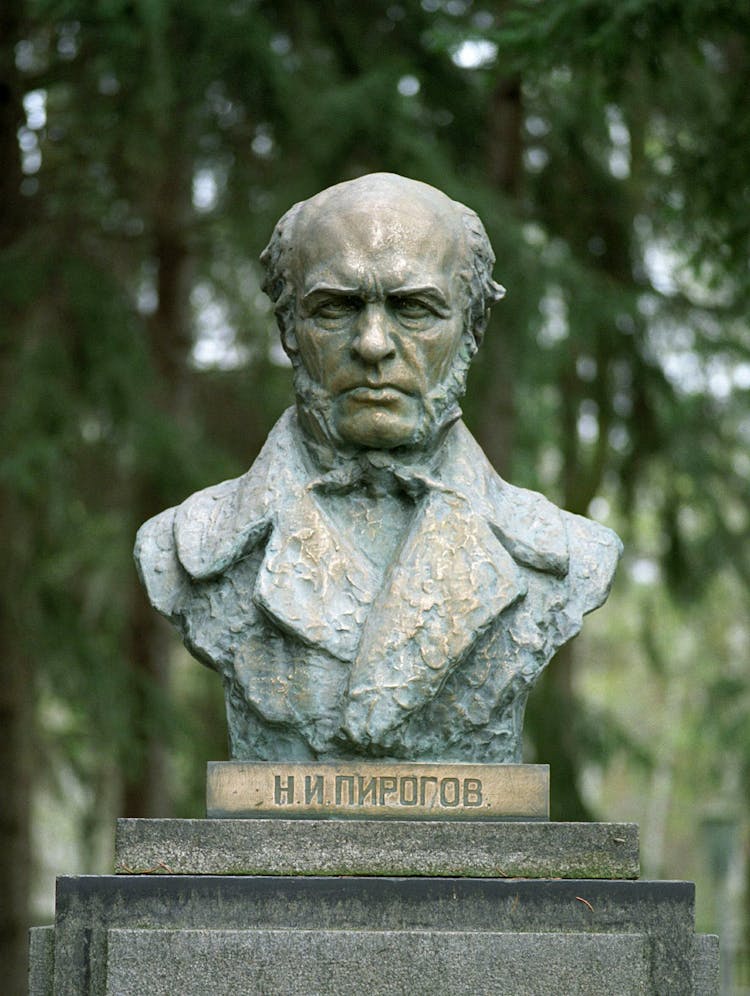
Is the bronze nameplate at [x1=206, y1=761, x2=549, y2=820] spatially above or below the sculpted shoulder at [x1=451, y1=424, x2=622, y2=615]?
below

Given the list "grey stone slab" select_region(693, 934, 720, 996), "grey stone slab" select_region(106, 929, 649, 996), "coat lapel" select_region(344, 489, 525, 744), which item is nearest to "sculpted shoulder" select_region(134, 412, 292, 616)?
"coat lapel" select_region(344, 489, 525, 744)

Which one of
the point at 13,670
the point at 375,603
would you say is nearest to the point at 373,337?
the point at 375,603

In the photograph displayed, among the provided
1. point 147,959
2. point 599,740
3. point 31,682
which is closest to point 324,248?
point 147,959

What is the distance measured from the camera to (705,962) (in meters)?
4.55

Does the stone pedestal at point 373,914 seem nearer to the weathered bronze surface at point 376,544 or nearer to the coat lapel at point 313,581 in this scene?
the weathered bronze surface at point 376,544

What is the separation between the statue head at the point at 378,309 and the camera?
4.82 meters

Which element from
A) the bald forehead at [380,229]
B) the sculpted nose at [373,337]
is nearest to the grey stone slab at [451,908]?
the sculpted nose at [373,337]

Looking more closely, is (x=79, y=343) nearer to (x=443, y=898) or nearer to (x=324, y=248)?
(x=324, y=248)

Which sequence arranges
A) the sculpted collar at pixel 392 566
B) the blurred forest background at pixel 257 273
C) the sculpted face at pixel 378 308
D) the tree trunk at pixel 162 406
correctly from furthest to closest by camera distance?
the tree trunk at pixel 162 406 < the blurred forest background at pixel 257 273 < the sculpted face at pixel 378 308 < the sculpted collar at pixel 392 566

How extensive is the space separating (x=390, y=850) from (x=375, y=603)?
0.66 m

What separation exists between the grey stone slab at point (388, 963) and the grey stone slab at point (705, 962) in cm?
27

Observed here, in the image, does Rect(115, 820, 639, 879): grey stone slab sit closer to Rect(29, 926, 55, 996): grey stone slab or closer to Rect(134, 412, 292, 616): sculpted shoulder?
Rect(29, 926, 55, 996): grey stone slab

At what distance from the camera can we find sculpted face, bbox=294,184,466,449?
15.8ft

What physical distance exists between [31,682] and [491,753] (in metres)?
5.41
